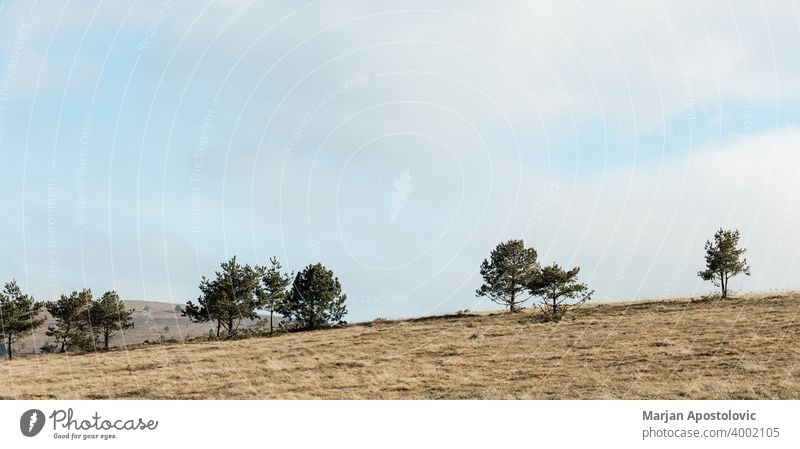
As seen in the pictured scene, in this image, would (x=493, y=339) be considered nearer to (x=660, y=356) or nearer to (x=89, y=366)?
(x=660, y=356)

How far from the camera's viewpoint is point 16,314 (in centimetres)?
6994

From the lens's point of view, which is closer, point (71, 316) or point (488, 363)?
point (488, 363)

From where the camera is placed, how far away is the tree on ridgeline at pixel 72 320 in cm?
7062

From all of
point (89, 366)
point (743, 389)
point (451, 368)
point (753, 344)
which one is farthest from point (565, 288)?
point (89, 366)

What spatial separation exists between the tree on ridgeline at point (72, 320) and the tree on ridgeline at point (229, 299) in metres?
11.9

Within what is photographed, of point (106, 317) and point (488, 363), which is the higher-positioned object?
point (106, 317)

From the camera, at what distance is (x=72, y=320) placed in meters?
72.4

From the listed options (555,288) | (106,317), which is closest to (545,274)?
(555,288)

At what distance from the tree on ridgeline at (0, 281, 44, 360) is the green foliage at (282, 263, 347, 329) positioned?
91.7 ft

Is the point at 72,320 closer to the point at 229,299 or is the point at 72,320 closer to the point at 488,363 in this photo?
the point at 229,299

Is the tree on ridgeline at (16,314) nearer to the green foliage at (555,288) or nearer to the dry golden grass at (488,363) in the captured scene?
the dry golden grass at (488,363)

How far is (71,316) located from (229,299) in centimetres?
1846
